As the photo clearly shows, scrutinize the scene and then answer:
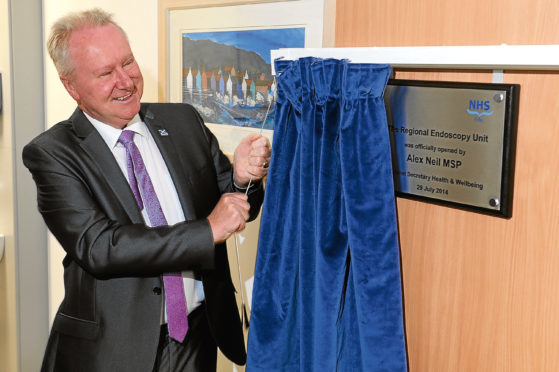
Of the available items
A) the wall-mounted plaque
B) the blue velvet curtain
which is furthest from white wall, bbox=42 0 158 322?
the wall-mounted plaque

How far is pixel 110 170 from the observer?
1.49 metres

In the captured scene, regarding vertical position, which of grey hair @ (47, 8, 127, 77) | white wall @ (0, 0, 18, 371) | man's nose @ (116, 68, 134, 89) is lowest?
white wall @ (0, 0, 18, 371)

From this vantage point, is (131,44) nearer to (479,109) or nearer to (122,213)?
(122,213)

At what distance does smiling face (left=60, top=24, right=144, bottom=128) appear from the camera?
1.47 metres

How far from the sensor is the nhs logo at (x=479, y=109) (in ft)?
3.14

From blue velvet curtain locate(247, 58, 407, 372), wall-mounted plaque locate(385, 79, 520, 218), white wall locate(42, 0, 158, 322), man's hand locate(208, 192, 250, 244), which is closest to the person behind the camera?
wall-mounted plaque locate(385, 79, 520, 218)

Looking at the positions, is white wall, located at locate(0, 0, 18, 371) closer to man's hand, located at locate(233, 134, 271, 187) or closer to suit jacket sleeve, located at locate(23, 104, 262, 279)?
suit jacket sleeve, located at locate(23, 104, 262, 279)

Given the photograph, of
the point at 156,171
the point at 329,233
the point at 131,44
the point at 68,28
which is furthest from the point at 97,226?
the point at 131,44

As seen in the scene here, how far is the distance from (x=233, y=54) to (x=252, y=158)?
0.49 metres

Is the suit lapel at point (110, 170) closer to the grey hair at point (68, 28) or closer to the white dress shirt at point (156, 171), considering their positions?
the white dress shirt at point (156, 171)

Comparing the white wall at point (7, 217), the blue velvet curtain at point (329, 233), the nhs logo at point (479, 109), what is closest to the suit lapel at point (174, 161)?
the blue velvet curtain at point (329, 233)

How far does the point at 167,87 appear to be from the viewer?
2.12 meters

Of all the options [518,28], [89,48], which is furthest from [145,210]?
[518,28]

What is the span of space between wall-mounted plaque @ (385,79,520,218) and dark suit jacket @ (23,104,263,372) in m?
0.55
